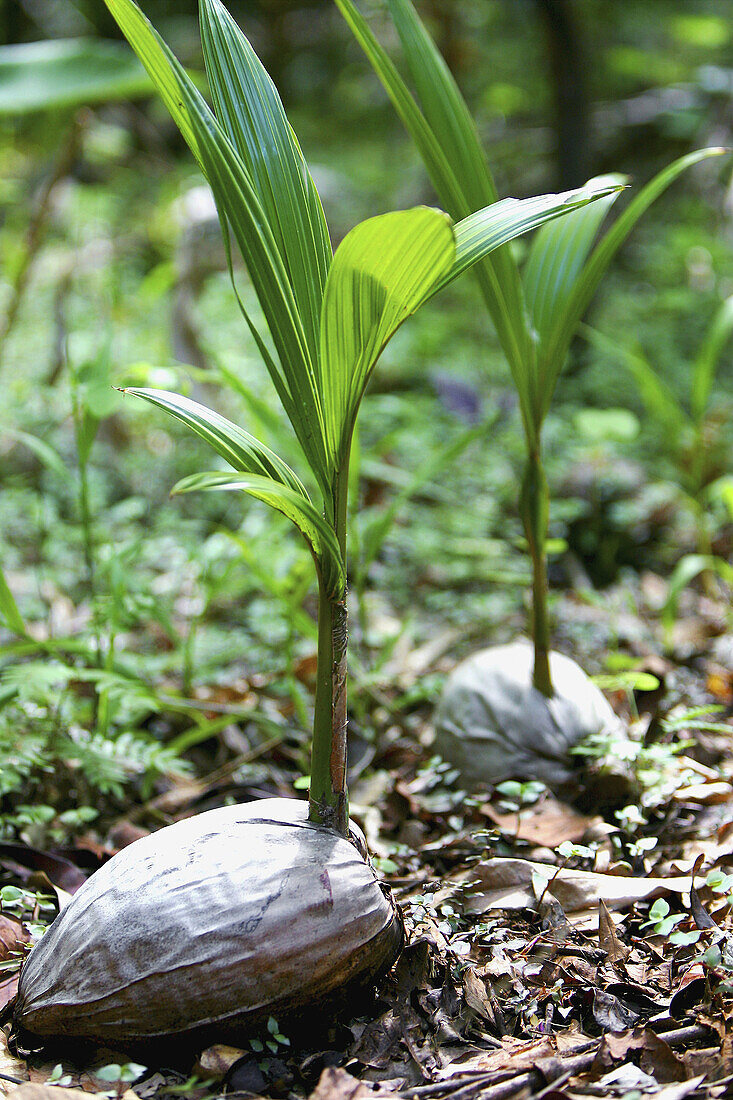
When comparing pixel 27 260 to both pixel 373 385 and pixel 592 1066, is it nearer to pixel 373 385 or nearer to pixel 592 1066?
pixel 373 385

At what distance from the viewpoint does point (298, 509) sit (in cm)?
73

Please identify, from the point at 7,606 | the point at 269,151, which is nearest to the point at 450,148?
the point at 269,151

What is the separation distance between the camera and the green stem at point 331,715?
0.88 m

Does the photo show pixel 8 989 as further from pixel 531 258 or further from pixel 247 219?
pixel 531 258

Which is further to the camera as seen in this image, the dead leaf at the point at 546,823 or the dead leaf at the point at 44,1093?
the dead leaf at the point at 546,823

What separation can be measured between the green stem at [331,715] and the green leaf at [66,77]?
230 cm

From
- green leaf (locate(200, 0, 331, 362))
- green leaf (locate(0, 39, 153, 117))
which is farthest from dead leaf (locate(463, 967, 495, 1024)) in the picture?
green leaf (locate(0, 39, 153, 117))

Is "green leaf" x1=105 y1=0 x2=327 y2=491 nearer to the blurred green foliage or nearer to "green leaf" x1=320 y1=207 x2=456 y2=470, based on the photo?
"green leaf" x1=320 y1=207 x2=456 y2=470

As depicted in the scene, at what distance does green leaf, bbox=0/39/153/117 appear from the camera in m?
2.56

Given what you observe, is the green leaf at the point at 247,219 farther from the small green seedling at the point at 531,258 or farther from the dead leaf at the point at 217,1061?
the dead leaf at the point at 217,1061

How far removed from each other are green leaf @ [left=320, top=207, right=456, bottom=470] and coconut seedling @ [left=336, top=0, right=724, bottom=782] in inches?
12.9

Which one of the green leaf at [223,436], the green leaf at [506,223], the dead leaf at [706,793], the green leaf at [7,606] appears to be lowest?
the dead leaf at [706,793]

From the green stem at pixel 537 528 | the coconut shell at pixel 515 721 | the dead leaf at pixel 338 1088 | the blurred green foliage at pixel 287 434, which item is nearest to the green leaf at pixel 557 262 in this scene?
the green stem at pixel 537 528

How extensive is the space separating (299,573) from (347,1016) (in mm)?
790
